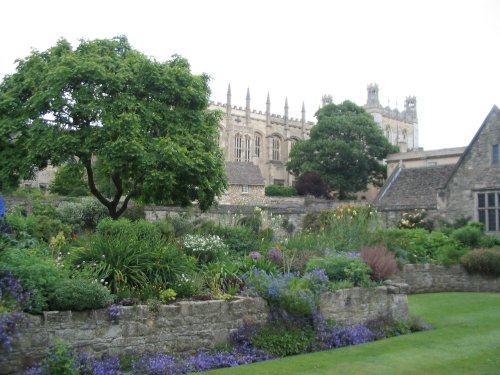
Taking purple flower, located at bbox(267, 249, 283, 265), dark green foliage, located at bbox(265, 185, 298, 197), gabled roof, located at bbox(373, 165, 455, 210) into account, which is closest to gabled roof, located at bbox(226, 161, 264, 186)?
dark green foliage, located at bbox(265, 185, 298, 197)

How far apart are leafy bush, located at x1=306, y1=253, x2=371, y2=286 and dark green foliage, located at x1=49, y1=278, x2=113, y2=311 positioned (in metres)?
5.55

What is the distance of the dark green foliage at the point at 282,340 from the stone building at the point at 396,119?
100918mm

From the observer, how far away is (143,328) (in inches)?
334

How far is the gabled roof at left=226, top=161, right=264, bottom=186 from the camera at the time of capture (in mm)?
54000

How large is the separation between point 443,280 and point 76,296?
13804 mm

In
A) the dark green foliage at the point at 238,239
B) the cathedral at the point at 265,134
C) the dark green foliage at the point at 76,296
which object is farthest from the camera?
the cathedral at the point at 265,134

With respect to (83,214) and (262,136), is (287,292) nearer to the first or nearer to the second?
(83,214)

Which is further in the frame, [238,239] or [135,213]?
[135,213]

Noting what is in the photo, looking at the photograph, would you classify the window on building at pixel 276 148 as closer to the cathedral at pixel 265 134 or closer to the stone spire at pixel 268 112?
the cathedral at pixel 265 134

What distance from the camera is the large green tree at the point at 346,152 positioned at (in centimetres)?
6184

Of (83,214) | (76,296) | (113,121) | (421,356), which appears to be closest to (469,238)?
(421,356)

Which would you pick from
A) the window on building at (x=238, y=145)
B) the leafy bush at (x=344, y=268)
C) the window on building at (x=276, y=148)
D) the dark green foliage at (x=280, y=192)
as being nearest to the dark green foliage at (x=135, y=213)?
the leafy bush at (x=344, y=268)

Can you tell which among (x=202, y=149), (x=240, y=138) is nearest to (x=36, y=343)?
(x=202, y=149)

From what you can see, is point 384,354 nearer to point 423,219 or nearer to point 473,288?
point 473,288
